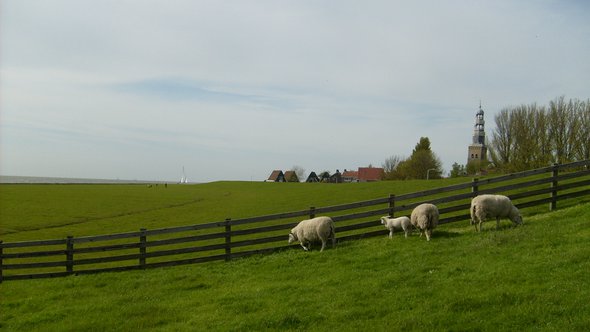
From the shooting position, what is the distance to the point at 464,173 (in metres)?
88.2

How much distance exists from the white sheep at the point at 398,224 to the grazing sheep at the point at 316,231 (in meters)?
1.67

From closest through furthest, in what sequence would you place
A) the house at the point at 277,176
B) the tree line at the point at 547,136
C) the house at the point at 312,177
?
the tree line at the point at 547,136
the house at the point at 312,177
the house at the point at 277,176

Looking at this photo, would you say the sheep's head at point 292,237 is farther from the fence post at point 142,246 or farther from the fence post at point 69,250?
the fence post at point 69,250

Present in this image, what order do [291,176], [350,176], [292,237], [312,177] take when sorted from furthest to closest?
[350,176] < [291,176] < [312,177] < [292,237]

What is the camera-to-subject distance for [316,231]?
44.0 feet

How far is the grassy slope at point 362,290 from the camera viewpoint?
23.8ft

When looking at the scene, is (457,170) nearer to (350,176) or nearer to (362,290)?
(350,176)

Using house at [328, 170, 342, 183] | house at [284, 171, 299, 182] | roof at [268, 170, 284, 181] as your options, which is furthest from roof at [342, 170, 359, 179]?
roof at [268, 170, 284, 181]

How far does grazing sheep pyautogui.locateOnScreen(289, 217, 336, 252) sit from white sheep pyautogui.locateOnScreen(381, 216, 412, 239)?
1.67 metres

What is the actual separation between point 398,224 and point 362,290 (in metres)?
5.18

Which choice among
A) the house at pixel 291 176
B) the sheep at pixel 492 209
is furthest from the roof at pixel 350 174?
the sheep at pixel 492 209

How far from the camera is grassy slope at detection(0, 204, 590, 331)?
7.24m

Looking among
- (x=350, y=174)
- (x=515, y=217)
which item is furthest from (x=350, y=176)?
(x=515, y=217)

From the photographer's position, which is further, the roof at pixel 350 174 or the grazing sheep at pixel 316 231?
the roof at pixel 350 174
